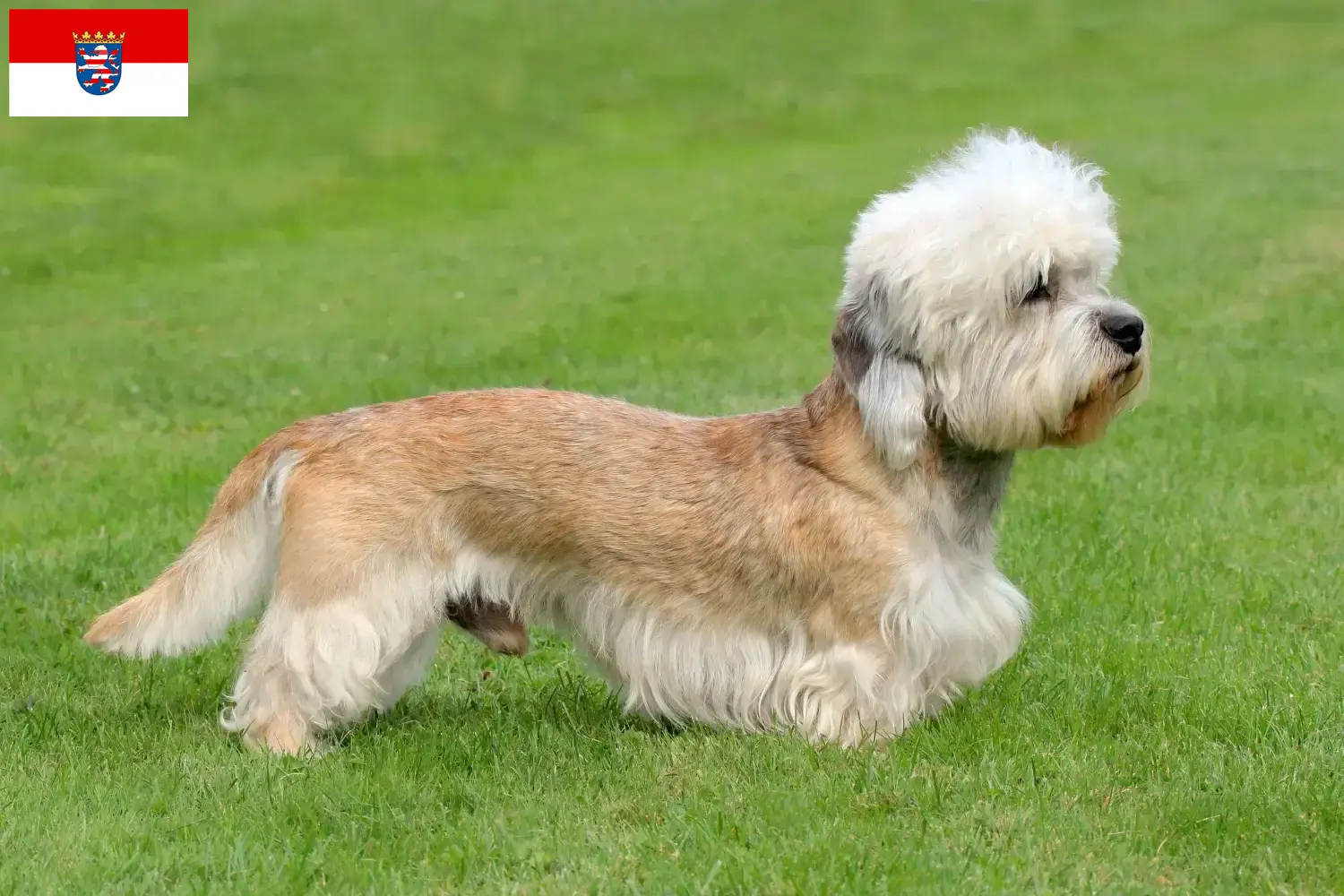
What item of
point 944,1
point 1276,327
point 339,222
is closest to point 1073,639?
point 1276,327

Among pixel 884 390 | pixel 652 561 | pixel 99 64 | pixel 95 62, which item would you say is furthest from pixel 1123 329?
pixel 99 64

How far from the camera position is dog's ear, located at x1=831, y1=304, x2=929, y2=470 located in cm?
523

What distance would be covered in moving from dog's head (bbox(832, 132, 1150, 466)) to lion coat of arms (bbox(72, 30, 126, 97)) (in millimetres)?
21399

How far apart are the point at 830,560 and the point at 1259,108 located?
24150mm

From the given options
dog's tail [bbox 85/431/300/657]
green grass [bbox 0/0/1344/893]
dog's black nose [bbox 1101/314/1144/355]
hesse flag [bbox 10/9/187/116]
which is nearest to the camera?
green grass [bbox 0/0/1344/893]

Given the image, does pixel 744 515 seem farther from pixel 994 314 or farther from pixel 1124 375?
pixel 1124 375

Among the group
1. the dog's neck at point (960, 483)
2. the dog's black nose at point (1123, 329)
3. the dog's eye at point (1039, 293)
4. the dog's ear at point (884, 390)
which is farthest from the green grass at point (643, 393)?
the dog's eye at point (1039, 293)

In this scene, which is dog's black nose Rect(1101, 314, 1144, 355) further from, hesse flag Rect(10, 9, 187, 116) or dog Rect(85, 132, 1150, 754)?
hesse flag Rect(10, 9, 187, 116)

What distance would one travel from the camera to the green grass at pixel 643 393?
15.9 feet

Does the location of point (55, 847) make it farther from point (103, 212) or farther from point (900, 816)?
point (103, 212)

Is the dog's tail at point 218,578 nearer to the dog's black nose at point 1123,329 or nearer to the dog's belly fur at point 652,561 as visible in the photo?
the dog's belly fur at point 652,561

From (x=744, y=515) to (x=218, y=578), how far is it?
1895 mm

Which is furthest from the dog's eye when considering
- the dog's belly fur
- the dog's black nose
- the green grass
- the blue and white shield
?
the blue and white shield

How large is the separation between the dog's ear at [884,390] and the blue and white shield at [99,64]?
21.3m
